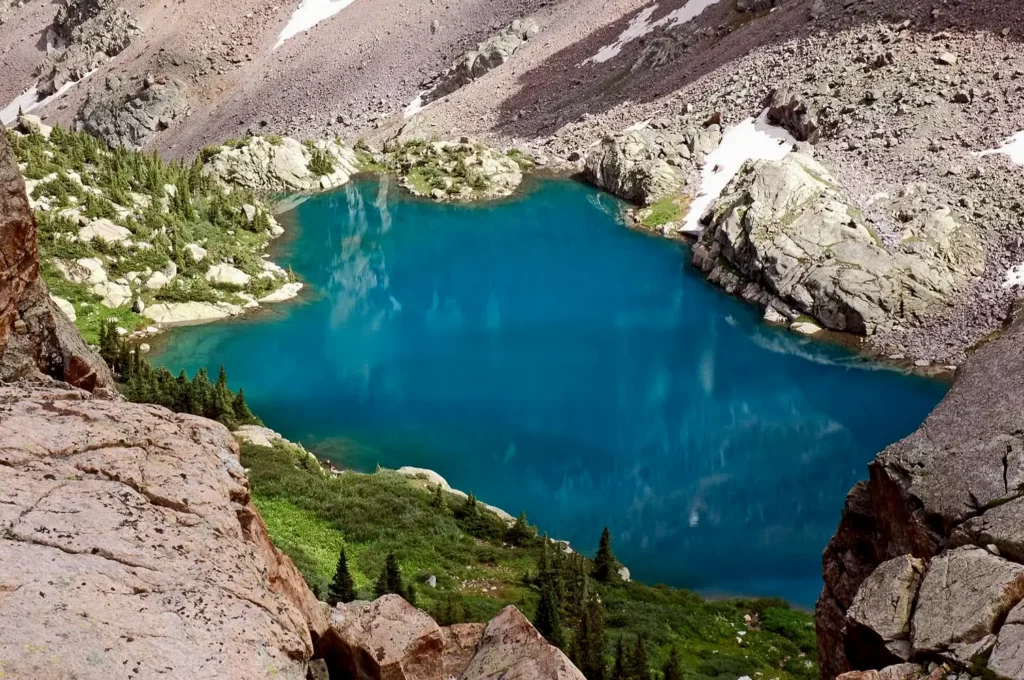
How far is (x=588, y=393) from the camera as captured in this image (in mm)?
35594

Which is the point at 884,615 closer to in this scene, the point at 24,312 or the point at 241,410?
the point at 24,312

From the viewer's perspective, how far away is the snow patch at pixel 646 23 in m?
72.8

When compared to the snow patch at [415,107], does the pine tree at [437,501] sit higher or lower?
lower

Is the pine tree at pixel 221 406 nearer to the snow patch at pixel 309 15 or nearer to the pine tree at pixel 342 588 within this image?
the pine tree at pixel 342 588

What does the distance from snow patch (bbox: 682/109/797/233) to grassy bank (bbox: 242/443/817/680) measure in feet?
107

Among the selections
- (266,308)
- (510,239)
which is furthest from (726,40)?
(266,308)

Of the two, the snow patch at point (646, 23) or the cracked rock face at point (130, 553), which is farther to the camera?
the snow patch at point (646, 23)

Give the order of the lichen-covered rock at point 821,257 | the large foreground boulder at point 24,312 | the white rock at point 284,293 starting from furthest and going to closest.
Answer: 1. the white rock at point 284,293
2. the lichen-covered rock at point 821,257
3. the large foreground boulder at point 24,312

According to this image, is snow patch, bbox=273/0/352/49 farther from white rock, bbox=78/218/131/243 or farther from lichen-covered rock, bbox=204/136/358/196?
white rock, bbox=78/218/131/243

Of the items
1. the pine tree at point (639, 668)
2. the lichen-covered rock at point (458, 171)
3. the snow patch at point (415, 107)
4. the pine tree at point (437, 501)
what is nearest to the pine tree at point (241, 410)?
the pine tree at point (437, 501)

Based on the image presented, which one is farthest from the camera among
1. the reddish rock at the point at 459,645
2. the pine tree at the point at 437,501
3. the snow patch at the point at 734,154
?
the snow patch at the point at 734,154

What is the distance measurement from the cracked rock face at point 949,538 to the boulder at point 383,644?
485cm

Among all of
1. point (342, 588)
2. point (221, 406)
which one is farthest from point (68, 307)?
point (342, 588)

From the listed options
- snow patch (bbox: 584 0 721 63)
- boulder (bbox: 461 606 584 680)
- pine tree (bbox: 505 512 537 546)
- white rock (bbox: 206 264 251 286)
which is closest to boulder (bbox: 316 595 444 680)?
boulder (bbox: 461 606 584 680)
